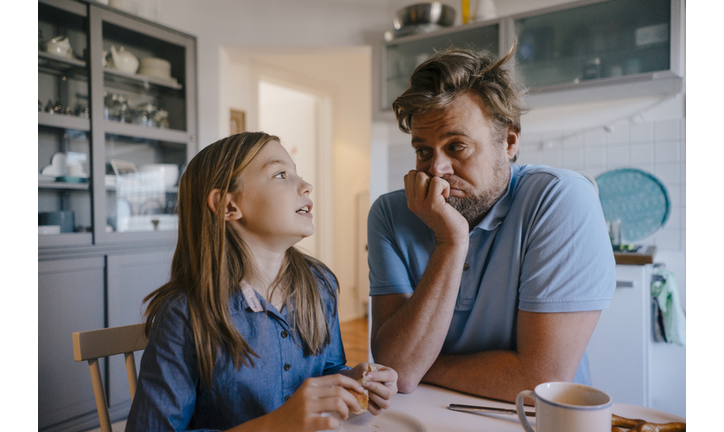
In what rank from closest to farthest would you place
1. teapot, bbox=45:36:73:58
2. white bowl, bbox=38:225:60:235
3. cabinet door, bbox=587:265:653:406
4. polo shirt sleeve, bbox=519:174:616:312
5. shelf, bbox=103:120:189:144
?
polo shirt sleeve, bbox=519:174:616:312
cabinet door, bbox=587:265:653:406
white bowl, bbox=38:225:60:235
teapot, bbox=45:36:73:58
shelf, bbox=103:120:189:144

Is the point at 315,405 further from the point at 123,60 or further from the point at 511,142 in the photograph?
the point at 123,60

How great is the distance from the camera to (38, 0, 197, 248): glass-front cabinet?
8.14 feet

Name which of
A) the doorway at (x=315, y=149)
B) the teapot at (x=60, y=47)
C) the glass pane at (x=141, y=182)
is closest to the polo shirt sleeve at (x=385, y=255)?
the glass pane at (x=141, y=182)

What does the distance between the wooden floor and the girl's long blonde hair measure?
231 centimetres

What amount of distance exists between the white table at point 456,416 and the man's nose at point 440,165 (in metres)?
0.48

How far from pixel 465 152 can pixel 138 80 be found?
102 inches

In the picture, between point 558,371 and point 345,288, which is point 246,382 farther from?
point 345,288

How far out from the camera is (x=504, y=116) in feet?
3.59

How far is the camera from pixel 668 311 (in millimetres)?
2262

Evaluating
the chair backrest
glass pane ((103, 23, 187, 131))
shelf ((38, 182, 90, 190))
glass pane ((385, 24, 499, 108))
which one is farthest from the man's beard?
glass pane ((103, 23, 187, 131))

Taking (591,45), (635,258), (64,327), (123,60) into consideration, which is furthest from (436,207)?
(123,60)

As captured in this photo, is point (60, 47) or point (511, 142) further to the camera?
point (60, 47)

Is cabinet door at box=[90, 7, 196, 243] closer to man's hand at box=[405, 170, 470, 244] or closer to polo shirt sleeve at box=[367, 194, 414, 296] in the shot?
polo shirt sleeve at box=[367, 194, 414, 296]
